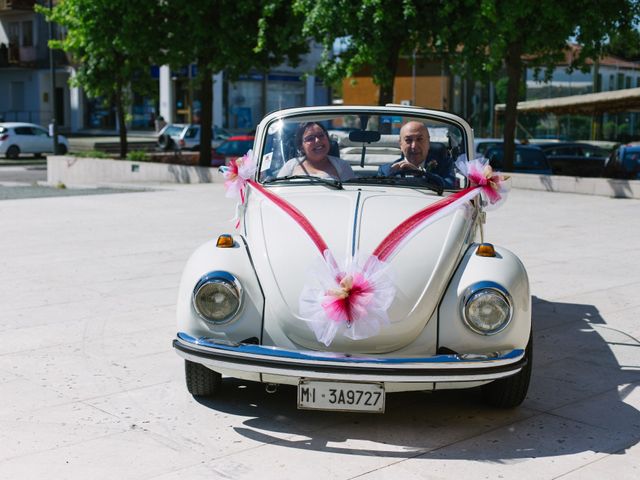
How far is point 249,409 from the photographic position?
5.57 metres

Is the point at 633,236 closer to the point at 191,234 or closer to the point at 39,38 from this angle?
the point at 191,234

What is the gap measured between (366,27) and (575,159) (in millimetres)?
7318

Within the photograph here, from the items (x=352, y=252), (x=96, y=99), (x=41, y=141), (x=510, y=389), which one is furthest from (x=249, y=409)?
(x=96, y=99)

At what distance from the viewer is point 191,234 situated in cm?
1329

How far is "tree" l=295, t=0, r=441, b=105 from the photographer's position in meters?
22.1

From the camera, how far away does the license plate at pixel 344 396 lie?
16.0ft

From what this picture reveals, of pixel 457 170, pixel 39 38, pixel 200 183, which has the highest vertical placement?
pixel 39 38

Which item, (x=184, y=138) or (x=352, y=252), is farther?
(x=184, y=138)

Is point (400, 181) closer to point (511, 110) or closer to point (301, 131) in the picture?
point (301, 131)

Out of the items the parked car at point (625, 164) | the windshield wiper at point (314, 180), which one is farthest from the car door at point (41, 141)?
the windshield wiper at point (314, 180)

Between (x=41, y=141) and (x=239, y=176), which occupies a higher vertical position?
(x=239, y=176)

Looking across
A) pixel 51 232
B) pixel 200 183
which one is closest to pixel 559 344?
pixel 51 232

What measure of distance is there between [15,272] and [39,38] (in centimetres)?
5031

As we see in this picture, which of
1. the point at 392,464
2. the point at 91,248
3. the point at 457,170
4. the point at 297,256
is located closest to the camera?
the point at 392,464
